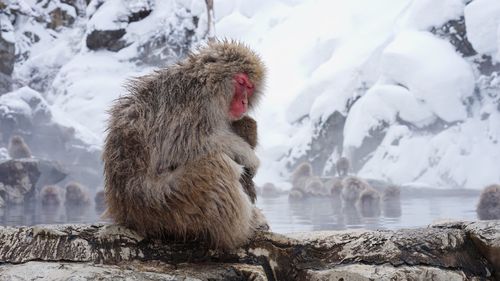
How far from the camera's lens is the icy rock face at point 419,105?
31.1 feet

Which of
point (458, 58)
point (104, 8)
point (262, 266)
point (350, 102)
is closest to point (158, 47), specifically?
point (104, 8)

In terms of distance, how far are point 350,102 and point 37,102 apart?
585 centimetres

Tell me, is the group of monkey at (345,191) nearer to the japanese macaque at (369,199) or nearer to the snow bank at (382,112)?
the japanese macaque at (369,199)

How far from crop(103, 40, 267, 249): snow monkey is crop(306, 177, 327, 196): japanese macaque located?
299 inches

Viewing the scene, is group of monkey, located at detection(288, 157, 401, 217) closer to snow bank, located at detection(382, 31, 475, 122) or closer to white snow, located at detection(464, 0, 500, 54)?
snow bank, located at detection(382, 31, 475, 122)

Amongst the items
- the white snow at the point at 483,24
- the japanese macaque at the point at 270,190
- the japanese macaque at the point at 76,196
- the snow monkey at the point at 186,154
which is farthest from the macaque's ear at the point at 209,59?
the white snow at the point at 483,24

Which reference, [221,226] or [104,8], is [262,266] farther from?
[104,8]

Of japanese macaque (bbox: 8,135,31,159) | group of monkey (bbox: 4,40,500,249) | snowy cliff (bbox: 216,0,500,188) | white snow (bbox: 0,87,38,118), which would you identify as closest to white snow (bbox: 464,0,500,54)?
snowy cliff (bbox: 216,0,500,188)

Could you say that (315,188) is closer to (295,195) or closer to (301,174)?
(295,195)

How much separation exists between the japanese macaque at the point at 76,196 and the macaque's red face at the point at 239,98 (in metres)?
5.79

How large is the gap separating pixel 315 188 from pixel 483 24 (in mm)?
4290

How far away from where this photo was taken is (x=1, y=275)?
1638mm

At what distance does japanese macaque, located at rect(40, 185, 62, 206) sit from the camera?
7.27 meters

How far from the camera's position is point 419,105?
1080cm
